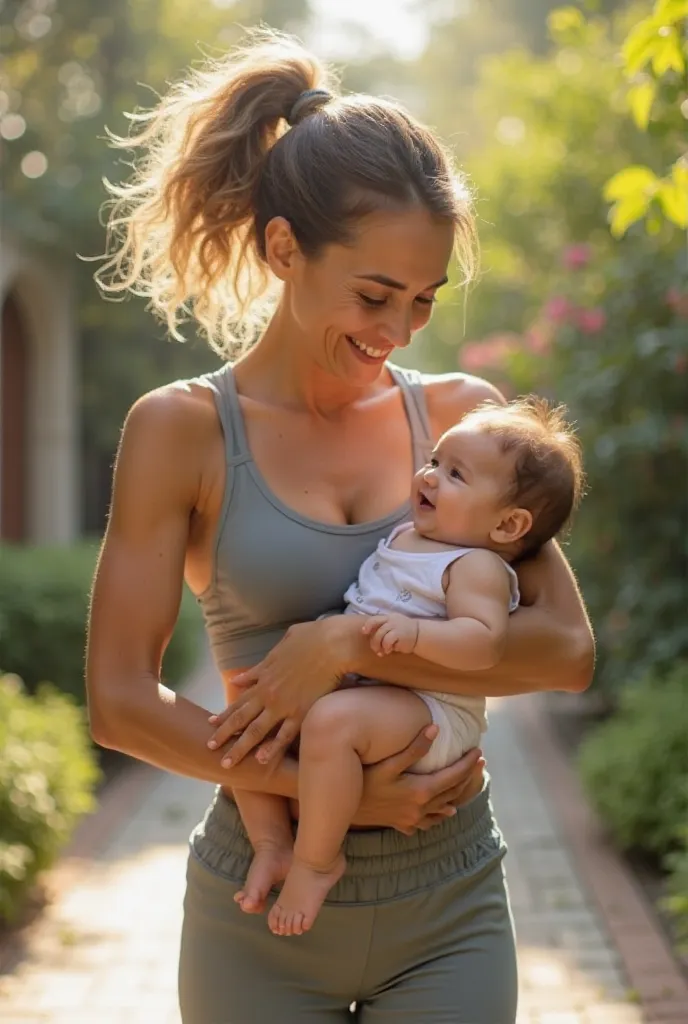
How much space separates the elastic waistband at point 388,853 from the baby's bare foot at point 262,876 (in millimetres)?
72

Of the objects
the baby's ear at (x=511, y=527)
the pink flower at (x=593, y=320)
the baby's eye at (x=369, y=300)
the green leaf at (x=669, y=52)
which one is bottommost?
the pink flower at (x=593, y=320)

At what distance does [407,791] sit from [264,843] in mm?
256

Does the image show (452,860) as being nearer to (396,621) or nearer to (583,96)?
(396,621)

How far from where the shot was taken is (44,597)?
913cm

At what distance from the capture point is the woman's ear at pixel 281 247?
2.33 metres

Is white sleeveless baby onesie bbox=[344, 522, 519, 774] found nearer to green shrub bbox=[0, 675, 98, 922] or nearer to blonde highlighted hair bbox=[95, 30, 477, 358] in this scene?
blonde highlighted hair bbox=[95, 30, 477, 358]

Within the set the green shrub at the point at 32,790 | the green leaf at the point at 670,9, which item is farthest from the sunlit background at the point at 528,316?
the green shrub at the point at 32,790

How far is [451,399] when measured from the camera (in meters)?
2.59

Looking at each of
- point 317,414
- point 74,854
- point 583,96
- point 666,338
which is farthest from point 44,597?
point 317,414

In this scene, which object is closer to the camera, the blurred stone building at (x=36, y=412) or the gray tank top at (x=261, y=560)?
the gray tank top at (x=261, y=560)

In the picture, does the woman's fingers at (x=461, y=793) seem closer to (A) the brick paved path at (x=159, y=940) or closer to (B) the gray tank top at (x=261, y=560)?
(B) the gray tank top at (x=261, y=560)

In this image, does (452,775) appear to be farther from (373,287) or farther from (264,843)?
(373,287)

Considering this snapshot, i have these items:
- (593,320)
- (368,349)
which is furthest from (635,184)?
(593,320)

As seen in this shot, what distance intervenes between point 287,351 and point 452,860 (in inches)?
37.2
